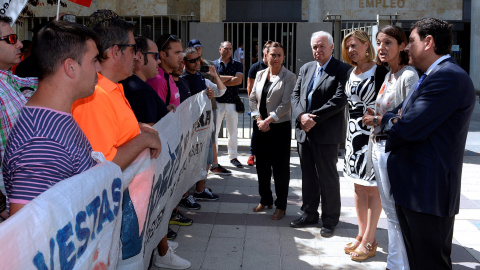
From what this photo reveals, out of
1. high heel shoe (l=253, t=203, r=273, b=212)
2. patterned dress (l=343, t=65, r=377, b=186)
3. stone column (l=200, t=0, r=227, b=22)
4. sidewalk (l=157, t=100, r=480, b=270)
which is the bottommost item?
sidewalk (l=157, t=100, r=480, b=270)

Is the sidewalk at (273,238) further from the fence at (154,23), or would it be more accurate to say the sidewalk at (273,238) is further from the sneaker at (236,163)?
the fence at (154,23)

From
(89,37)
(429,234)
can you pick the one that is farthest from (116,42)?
(429,234)

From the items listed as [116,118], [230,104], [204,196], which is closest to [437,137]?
[116,118]

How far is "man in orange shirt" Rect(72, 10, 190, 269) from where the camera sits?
272cm

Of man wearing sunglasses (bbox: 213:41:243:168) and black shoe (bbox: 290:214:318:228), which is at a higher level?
man wearing sunglasses (bbox: 213:41:243:168)

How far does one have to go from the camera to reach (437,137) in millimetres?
3113

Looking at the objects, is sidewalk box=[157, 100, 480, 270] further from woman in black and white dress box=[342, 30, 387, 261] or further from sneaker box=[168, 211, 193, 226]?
woman in black and white dress box=[342, 30, 387, 261]

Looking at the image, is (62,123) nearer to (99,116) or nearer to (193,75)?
(99,116)

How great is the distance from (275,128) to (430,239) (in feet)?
9.89

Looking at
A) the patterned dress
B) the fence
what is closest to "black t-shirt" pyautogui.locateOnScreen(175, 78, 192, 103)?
the patterned dress

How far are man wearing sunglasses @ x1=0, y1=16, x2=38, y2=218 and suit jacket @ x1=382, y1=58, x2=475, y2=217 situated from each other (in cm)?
232

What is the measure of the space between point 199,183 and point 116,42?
3.68 meters

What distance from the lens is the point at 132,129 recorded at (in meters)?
2.87

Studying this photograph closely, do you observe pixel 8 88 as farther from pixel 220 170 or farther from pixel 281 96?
pixel 220 170
